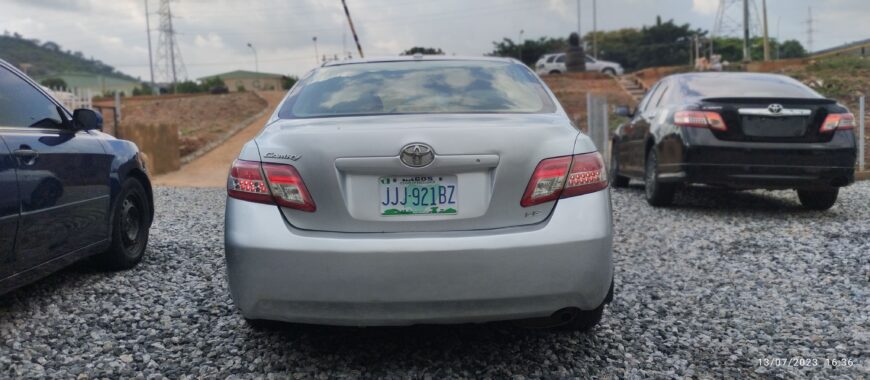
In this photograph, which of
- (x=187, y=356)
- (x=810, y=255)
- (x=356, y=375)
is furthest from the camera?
(x=810, y=255)

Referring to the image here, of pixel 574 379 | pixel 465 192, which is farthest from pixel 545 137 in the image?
pixel 574 379

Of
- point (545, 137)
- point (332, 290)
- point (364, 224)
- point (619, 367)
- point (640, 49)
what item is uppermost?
point (640, 49)

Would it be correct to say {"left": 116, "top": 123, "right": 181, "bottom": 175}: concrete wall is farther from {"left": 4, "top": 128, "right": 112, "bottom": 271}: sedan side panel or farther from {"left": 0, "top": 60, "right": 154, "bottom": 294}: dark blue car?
{"left": 4, "top": 128, "right": 112, "bottom": 271}: sedan side panel

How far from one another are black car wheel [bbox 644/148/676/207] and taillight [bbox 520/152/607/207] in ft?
16.1

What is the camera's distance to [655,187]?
7602 millimetres

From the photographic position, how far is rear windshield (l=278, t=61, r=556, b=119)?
3324mm

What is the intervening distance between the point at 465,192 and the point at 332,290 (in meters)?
0.61

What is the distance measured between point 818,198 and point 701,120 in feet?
5.74

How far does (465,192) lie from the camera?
2.68 m

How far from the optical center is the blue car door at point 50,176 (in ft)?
11.9

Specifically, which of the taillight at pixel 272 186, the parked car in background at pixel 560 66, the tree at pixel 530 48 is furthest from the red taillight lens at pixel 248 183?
the tree at pixel 530 48

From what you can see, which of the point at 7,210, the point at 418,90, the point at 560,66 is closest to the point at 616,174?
the point at 418,90

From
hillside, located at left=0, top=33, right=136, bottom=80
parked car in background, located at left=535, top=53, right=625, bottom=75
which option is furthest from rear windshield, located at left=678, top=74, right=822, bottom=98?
hillside, located at left=0, top=33, right=136, bottom=80

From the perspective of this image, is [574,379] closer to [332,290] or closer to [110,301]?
[332,290]
